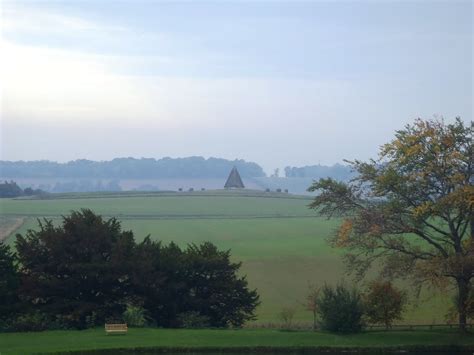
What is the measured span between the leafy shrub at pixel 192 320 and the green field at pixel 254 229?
3.73 m

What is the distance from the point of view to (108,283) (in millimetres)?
41844

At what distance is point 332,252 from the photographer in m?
65.5

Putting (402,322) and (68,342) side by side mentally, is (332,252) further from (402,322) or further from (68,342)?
(68,342)

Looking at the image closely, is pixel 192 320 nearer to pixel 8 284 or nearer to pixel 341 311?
pixel 341 311

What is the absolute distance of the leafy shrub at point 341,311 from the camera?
38406 mm

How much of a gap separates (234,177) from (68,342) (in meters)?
113

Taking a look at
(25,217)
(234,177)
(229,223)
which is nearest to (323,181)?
(229,223)

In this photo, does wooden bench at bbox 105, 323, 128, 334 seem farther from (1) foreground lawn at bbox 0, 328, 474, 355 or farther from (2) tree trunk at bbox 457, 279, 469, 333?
(2) tree trunk at bbox 457, 279, 469, 333

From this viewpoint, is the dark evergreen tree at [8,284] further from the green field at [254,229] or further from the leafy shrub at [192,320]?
the green field at [254,229]

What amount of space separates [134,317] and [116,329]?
3.34m

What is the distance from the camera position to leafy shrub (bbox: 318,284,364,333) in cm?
3841

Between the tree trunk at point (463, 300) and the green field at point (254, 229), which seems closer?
the tree trunk at point (463, 300)

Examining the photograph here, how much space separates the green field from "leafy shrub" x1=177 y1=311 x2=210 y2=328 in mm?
3733

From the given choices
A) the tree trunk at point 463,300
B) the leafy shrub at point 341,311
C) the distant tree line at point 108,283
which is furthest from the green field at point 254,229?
the leafy shrub at point 341,311
